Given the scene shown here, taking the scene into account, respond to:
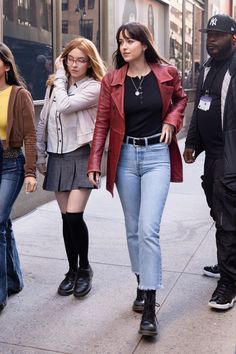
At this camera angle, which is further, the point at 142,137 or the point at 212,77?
the point at 212,77

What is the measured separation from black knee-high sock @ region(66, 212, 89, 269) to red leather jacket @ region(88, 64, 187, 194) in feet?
1.25

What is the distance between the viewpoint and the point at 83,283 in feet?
13.8

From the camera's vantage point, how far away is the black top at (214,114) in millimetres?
4039

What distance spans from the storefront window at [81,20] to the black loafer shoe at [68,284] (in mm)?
3965

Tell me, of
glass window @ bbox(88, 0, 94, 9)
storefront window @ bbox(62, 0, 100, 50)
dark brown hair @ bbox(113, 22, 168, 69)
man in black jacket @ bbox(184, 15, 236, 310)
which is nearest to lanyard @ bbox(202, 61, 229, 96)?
man in black jacket @ bbox(184, 15, 236, 310)

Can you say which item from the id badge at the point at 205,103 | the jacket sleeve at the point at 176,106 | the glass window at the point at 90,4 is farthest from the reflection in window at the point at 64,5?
the jacket sleeve at the point at 176,106

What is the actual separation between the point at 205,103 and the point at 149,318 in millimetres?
1582

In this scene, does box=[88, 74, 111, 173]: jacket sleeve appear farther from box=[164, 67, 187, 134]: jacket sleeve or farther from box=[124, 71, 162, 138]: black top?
box=[164, 67, 187, 134]: jacket sleeve

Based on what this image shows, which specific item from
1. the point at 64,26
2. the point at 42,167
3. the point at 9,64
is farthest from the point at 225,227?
the point at 64,26

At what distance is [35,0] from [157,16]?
5.19 m

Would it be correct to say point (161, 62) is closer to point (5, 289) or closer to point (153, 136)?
point (153, 136)

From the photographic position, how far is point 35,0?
260 inches

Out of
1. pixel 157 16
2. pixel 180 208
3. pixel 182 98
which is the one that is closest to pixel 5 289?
pixel 182 98

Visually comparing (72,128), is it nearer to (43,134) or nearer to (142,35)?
(43,134)
